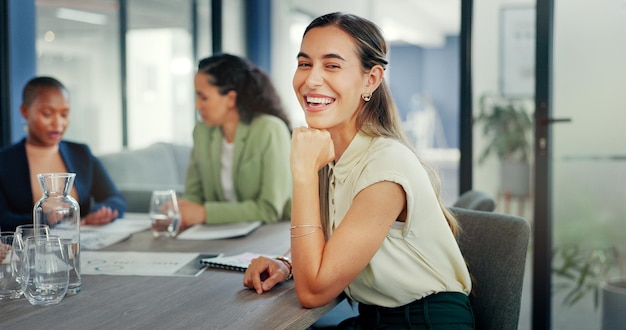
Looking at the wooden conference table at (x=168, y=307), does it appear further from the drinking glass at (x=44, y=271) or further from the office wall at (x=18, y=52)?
the office wall at (x=18, y=52)

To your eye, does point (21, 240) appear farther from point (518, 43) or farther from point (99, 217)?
point (518, 43)

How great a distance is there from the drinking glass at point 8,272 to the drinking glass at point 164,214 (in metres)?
0.68

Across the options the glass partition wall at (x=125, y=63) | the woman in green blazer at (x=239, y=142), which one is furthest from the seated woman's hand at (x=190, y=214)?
the glass partition wall at (x=125, y=63)

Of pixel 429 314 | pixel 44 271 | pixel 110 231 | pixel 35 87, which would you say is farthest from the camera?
pixel 35 87

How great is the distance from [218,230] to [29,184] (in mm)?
751

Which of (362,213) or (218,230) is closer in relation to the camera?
(362,213)

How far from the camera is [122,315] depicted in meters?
1.20

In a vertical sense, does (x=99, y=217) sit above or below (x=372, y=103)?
below

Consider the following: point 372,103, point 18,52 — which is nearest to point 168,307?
point 372,103

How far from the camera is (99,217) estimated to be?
7.21ft

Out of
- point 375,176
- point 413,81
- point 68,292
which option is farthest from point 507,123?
point 413,81

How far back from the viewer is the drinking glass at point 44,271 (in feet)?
4.05

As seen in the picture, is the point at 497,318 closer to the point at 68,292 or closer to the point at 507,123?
the point at 68,292

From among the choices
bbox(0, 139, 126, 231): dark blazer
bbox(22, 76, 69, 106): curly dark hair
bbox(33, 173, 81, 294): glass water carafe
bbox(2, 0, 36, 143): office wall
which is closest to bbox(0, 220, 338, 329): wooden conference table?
bbox(33, 173, 81, 294): glass water carafe
